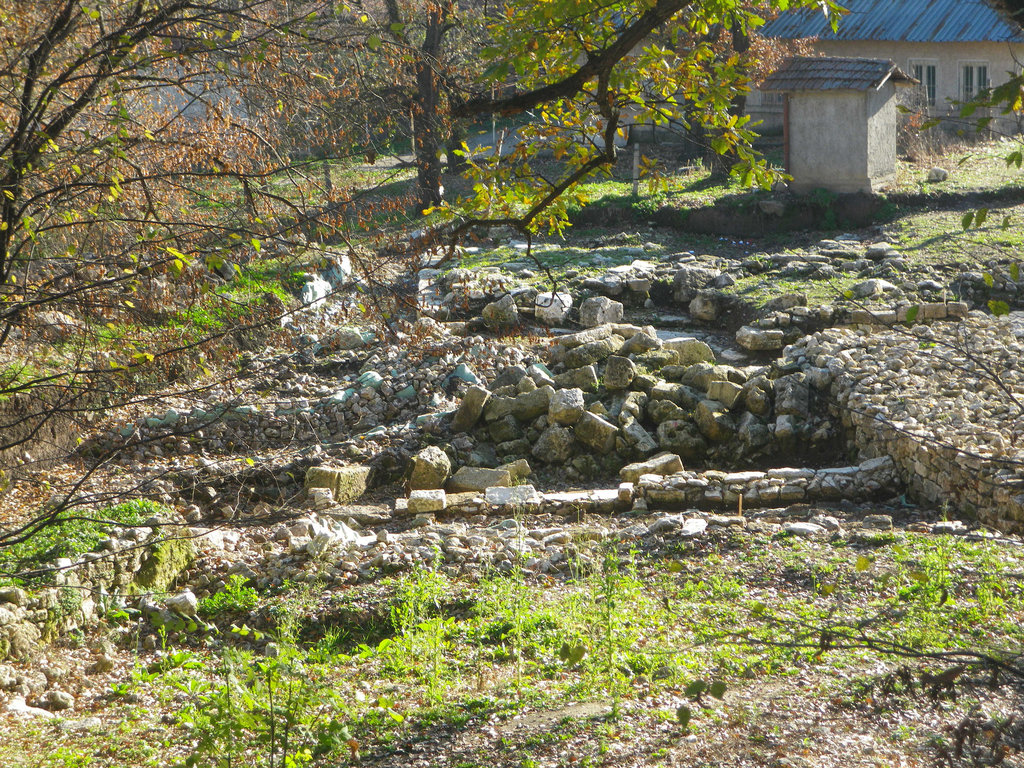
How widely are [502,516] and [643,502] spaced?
3.65ft

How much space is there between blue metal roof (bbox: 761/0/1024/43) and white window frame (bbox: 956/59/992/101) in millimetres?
788

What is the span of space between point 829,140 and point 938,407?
9842mm

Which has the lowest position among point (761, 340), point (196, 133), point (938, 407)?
point (938, 407)

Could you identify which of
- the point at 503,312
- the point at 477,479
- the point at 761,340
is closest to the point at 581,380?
the point at 477,479

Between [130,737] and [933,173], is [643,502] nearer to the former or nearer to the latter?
[130,737]

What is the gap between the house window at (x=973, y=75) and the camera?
2134cm

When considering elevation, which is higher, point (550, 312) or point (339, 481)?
point (550, 312)

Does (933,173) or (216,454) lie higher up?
(933,173)

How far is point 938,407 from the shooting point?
7.42 m

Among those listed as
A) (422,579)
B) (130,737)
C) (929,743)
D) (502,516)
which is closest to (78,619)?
(130,737)

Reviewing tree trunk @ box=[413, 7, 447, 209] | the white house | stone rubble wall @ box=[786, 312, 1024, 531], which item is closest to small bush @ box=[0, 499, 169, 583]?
tree trunk @ box=[413, 7, 447, 209]

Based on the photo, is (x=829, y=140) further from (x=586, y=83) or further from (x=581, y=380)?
(x=586, y=83)

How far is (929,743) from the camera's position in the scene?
11.8 feet

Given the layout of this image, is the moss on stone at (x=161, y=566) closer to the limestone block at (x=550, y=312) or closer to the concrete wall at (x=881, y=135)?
the limestone block at (x=550, y=312)
